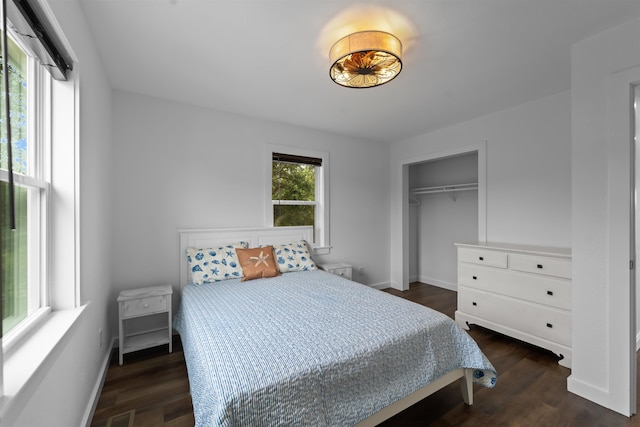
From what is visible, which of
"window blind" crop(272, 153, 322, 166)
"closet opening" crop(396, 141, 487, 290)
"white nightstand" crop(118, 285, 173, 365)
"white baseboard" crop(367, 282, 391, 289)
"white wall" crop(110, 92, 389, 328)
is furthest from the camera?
"white baseboard" crop(367, 282, 391, 289)

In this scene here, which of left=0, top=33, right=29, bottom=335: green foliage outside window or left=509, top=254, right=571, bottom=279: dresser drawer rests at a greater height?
left=0, top=33, right=29, bottom=335: green foliage outside window

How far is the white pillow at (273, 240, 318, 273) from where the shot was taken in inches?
128

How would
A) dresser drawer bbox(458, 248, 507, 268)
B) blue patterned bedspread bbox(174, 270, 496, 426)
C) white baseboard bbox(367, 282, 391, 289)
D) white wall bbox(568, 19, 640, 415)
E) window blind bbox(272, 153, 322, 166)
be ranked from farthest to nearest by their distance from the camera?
Answer: white baseboard bbox(367, 282, 391, 289) < window blind bbox(272, 153, 322, 166) < dresser drawer bbox(458, 248, 507, 268) < white wall bbox(568, 19, 640, 415) < blue patterned bedspread bbox(174, 270, 496, 426)

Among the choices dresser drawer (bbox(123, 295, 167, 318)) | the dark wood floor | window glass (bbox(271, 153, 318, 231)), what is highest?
window glass (bbox(271, 153, 318, 231))

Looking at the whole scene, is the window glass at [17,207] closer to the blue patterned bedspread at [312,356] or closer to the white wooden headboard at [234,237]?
the blue patterned bedspread at [312,356]

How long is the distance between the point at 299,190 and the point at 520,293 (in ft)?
9.11

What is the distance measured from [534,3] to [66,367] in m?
3.18

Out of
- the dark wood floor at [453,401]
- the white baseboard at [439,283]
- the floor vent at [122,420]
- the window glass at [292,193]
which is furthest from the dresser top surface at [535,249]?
the floor vent at [122,420]

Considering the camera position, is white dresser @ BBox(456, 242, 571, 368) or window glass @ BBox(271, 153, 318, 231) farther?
window glass @ BBox(271, 153, 318, 231)

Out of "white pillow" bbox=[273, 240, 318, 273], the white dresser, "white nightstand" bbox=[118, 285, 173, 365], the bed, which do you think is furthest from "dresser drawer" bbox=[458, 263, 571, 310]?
"white nightstand" bbox=[118, 285, 173, 365]

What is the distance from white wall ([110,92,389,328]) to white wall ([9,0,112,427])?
0.71 feet

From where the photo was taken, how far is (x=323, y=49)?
2041 mm

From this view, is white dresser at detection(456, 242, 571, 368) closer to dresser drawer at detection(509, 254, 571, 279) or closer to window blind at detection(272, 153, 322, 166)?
dresser drawer at detection(509, 254, 571, 279)

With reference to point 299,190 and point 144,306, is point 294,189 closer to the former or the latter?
point 299,190
